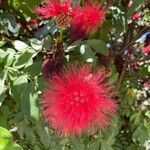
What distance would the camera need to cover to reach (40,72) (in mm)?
1389

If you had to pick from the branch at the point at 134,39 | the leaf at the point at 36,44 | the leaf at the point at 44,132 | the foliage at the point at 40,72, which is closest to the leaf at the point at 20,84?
the foliage at the point at 40,72

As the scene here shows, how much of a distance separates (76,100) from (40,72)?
0.66 feet

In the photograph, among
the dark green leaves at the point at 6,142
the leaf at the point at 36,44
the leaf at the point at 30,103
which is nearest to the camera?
the dark green leaves at the point at 6,142

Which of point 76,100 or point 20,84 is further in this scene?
point 20,84

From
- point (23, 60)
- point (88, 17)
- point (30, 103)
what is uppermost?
point (88, 17)

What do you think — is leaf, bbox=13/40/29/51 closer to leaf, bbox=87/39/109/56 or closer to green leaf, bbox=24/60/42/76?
green leaf, bbox=24/60/42/76

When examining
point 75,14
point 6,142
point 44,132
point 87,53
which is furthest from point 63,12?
point 44,132

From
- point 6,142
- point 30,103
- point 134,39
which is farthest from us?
point 134,39

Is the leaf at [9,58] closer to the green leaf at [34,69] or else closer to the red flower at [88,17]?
the green leaf at [34,69]

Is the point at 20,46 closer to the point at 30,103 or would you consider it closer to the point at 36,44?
the point at 36,44

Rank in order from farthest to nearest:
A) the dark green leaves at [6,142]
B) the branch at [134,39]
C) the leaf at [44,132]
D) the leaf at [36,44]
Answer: the branch at [134,39], the leaf at [44,132], the leaf at [36,44], the dark green leaves at [6,142]

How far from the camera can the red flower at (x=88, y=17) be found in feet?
4.40

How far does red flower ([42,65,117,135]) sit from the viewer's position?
1224 millimetres

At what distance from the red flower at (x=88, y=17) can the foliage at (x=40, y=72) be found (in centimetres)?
5
